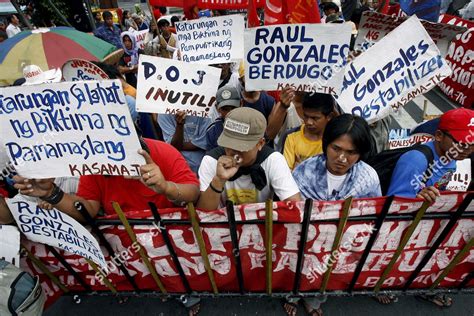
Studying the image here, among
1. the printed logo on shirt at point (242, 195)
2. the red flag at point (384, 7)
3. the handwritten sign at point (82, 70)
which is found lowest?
the printed logo on shirt at point (242, 195)

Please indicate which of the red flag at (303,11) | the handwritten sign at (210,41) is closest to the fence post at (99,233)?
the red flag at (303,11)

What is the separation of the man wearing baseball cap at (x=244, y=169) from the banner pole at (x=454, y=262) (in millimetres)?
1108

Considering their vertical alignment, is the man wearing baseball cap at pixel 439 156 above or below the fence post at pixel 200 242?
above

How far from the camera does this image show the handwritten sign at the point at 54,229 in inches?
75.1

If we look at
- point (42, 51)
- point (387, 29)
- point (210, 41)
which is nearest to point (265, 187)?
point (387, 29)

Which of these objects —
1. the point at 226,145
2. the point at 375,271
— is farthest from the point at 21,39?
the point at 375,271

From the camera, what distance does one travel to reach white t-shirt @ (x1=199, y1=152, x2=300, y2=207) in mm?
2078

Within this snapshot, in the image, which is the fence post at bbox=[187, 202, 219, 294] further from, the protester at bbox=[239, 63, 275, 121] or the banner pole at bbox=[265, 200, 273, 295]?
the protester at bbox=[239, 63, 275, 121]

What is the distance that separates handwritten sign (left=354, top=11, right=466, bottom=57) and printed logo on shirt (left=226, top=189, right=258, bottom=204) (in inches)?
82.9

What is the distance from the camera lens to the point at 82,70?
3430 millimetres

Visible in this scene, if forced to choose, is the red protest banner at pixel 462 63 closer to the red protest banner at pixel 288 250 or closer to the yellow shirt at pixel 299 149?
the yellow shirt at pixel 299 149

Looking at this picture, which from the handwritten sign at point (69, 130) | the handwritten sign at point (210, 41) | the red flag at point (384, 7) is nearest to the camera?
the handwritten sign at point (69, 130)

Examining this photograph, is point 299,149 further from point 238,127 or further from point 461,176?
point 461,176

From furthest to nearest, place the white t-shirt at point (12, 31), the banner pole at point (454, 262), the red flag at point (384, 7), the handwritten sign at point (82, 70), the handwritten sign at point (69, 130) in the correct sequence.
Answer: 1. the white t-shirt at point (12, 31)
2. the red flag at point (384, 7)
3. the handwritten sign at point (82, 70)
4. the banner pole at point (454, 262)
5. the handwritten sign at point (69, 130)
